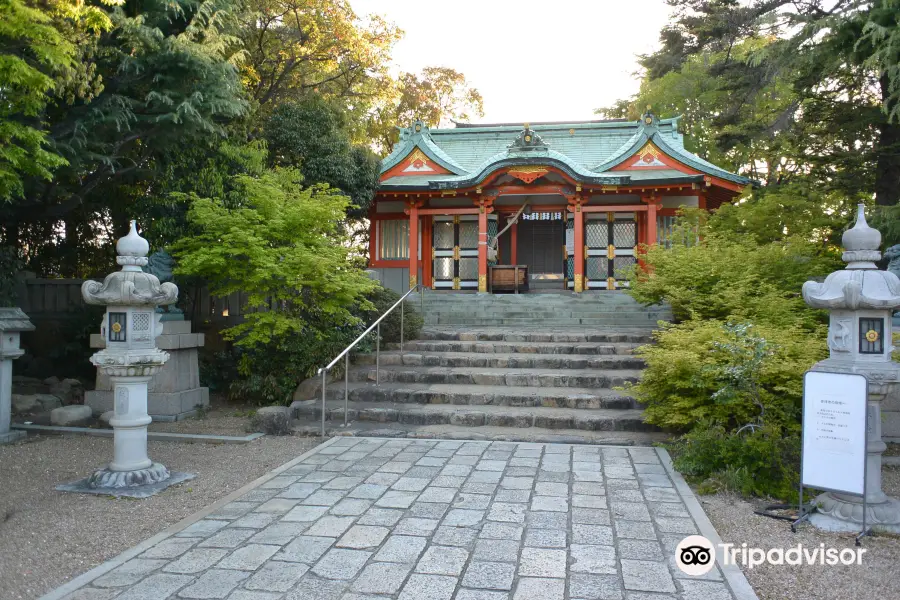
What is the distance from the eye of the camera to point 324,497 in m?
4.91

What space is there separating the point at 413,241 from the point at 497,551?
43.4 ft

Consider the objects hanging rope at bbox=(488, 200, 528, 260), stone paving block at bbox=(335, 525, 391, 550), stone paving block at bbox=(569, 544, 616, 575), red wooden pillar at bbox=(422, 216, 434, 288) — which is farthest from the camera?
red wooden pillar at bbox=(422, 216, 434, 288)

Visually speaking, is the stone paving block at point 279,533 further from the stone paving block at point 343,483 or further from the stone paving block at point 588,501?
the stone paving block at point 588,501

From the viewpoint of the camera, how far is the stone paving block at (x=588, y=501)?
15.5 ft

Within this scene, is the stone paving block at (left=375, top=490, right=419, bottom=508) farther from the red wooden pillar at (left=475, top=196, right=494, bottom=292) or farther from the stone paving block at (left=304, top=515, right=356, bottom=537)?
the red wooden pillar at (left=475, top=196, right=494, bottom=292)

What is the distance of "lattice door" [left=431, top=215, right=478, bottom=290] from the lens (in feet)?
55.9

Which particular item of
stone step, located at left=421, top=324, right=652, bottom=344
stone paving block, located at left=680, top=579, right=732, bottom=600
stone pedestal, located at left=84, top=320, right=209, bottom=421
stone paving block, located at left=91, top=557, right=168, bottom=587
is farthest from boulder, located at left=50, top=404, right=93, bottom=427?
stone paving block, located at left=680, top=579, right=732, bottom=600

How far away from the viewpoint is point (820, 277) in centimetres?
953

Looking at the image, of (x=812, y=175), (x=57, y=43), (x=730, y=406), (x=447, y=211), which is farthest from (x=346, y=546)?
(x=447, y=211)

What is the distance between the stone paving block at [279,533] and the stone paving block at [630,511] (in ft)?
7.56

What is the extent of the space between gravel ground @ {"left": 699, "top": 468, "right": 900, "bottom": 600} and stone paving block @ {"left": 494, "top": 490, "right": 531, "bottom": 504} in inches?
55.2

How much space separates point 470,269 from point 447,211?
176 centimetres

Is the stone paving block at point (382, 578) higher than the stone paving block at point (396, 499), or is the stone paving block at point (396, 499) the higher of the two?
the stone paving block at point (396, 499)

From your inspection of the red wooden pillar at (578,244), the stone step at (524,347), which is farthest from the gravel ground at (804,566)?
the red wooden pillar at (578,244)
